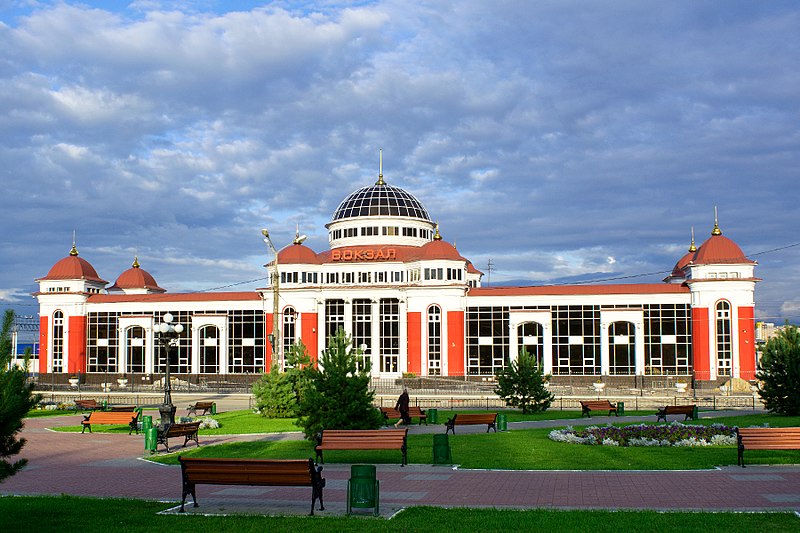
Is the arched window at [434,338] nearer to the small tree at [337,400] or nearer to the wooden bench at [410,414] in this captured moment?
the wooden bench at [410,414]

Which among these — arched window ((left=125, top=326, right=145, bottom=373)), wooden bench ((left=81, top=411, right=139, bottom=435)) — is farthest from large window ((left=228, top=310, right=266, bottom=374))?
wooden bench ((left=81, top=411, right=139, bottom=435))

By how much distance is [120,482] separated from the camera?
725 inches

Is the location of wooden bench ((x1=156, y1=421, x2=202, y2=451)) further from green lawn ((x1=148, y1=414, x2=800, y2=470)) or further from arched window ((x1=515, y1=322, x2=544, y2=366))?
arched window ((x1=515, y1=322, x2=544, y2=366))

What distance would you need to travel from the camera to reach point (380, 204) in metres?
79.9

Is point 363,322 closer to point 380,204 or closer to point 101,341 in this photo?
point 380,204

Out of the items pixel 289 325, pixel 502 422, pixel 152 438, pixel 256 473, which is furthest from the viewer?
pixel 289 325

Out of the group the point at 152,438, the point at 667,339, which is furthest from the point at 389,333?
the point at 152,438

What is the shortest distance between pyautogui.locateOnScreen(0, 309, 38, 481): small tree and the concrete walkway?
189 inches

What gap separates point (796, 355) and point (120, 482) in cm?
2701

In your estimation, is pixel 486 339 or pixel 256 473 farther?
pixel 486 339

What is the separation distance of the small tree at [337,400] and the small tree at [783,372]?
1799cm

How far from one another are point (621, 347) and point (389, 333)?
20.9 m

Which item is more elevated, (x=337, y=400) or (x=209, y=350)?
(x=337, y=400)

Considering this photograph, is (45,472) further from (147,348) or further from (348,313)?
(147,348)
